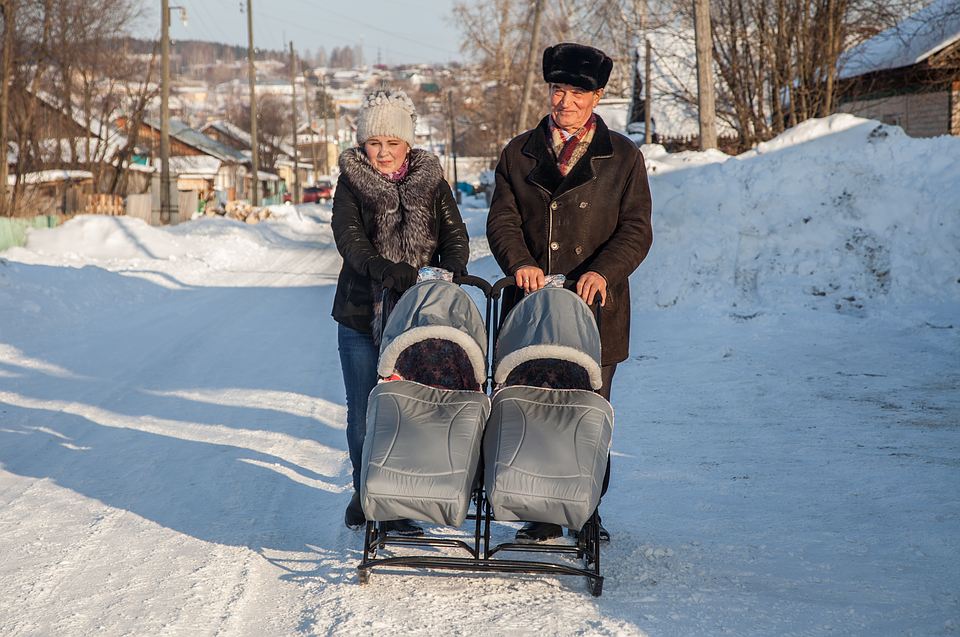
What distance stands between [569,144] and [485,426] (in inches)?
57.7

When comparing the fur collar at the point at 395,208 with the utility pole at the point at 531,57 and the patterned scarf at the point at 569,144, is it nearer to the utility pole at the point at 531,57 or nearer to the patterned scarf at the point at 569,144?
the patterned scarf at the point at 569,144

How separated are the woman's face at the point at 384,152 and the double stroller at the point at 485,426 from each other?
0.86 m

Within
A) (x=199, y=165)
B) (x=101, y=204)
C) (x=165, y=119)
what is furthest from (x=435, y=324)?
(x=199, y=165)

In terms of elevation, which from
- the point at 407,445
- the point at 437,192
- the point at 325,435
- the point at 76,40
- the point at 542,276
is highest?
the point at 76,40

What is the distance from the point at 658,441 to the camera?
24.0 ft

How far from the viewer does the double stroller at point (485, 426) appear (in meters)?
4.09

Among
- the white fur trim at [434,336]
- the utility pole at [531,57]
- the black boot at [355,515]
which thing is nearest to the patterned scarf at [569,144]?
the white fur trim at [434,336]

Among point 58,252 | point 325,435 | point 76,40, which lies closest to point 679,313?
point 325,435

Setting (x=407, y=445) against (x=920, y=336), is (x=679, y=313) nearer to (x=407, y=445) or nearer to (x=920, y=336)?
(x=920, y=336)

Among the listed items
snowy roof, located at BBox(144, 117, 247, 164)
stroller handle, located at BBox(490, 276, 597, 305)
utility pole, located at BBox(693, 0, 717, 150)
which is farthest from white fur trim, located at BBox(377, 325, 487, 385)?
snowy roof, located at BBox(144, 117, 247, 164)

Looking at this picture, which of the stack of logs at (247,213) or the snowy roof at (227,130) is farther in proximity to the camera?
the snowy roof at (227,130)

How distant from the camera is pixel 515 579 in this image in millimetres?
4656

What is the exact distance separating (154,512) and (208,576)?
48.0 inches

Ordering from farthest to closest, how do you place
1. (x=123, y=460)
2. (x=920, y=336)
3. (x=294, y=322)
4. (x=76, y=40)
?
(x=76, y=40), (x=294, y=322), (x=920, y=336), (x=123, y=460)
